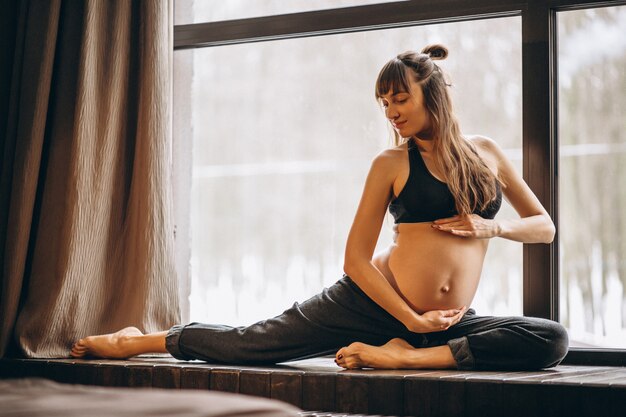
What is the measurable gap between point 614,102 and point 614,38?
190 millimetres

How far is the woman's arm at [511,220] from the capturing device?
219cm

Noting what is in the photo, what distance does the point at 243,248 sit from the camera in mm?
2920

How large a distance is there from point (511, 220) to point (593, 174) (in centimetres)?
38

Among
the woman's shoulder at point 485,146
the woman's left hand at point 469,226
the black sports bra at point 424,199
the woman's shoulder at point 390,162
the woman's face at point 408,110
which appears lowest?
the woman's left hand at point 469,226

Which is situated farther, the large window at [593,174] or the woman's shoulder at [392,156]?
the large window at [593,174]

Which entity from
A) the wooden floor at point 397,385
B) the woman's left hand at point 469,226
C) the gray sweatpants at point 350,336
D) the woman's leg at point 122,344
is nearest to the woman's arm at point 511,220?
the woman's left hand at point 469,226

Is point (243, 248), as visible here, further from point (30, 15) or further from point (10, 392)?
point (10, 392)

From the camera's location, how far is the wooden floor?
5.91 feet

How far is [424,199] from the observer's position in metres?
2.21

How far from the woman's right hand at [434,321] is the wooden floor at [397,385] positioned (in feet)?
0.47

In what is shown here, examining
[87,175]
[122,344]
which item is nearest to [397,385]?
[122,344]

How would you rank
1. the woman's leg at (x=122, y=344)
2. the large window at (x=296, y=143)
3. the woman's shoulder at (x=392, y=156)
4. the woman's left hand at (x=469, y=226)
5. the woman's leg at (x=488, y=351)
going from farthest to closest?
the large window at (x=296, y=143)
the woman's leg at (x=122, y=344)
the woman's shoulder at (x=392, y=156)
the woman's left hand at (x=469, y=226)
the woman's leg at (x=488, y=351)

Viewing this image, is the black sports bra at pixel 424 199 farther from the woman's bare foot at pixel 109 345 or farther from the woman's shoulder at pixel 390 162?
the woman's bare foot at pixel 109 345

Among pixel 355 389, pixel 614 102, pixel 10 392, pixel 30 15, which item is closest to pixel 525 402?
pixel 355 389
